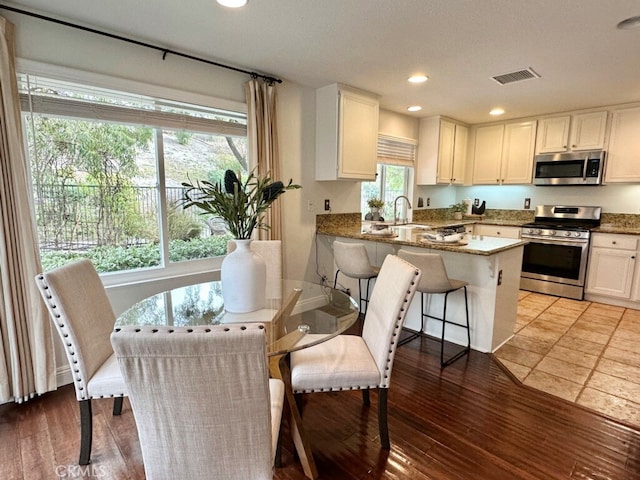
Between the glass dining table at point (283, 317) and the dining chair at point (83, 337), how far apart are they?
146 mm

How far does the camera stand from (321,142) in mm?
3590

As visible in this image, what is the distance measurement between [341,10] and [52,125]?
203cm

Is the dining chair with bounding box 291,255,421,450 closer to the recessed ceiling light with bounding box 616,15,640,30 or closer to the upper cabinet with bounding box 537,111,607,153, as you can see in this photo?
the recessed ceiling light with bounding box 616,15,640,30

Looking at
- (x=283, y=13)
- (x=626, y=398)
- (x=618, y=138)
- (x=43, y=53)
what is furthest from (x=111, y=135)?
(x=618, y=138)

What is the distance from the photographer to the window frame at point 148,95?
2111 mm

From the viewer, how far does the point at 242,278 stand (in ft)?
5.59

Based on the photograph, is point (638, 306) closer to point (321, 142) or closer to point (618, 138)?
point (618, 138)

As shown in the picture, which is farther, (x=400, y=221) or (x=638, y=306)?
(x=400, y=221)

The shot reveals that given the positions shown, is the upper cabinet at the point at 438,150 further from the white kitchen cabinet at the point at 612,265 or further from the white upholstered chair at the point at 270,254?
the white upholstered chair at the point at 270,254

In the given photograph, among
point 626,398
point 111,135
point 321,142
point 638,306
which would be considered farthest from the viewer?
point 638,306

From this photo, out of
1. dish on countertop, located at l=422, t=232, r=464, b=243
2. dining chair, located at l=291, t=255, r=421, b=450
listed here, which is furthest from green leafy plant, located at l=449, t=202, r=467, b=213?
dining chair, located at l=291, t=255, r=421, b=450

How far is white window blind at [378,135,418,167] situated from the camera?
4.44 meters

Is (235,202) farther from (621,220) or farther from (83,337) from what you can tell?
(621,220)

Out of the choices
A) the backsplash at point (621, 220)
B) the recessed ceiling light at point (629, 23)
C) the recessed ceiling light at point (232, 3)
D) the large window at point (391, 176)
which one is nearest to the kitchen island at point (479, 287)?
the large window at point (391, 176)
